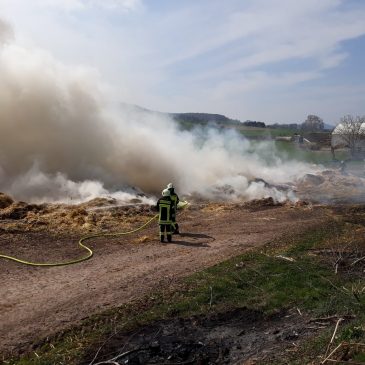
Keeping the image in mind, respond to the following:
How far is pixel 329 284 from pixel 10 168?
62.6 feet

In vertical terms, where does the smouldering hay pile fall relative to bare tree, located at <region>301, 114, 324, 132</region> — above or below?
below

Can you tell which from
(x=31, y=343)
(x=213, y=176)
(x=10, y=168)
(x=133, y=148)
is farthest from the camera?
(x=213, y=176)

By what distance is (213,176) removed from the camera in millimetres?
31734

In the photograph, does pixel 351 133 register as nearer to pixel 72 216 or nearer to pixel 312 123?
pixel 312 123

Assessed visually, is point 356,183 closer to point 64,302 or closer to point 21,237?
point 21,237

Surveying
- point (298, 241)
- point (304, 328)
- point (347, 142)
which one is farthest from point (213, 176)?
point (347, 142)

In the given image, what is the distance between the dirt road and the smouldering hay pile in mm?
1048

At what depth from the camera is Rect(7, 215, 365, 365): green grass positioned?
6.95 metres

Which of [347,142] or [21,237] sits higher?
[347,142]

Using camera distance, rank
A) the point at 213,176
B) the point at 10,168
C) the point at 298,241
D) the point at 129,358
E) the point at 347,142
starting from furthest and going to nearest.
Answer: the point at 347,142
the point at 213,176
the point at 10,168
the point at 298,241
the point at 129,358

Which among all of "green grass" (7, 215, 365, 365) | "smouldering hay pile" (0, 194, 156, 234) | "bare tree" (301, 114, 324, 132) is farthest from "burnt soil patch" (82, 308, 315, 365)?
"bare tree" (301, 114, 324, 132)

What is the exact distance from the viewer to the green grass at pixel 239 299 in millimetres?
6953

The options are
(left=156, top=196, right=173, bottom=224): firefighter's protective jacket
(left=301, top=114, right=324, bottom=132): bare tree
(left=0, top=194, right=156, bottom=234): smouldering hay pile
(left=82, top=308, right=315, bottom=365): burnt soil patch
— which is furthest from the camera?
(left=301, top=114, right=324, bottom=132): bare tree

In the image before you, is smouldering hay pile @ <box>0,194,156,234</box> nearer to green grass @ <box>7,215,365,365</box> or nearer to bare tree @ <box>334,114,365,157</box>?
green grass @ <box>7,215,365,365</box>
